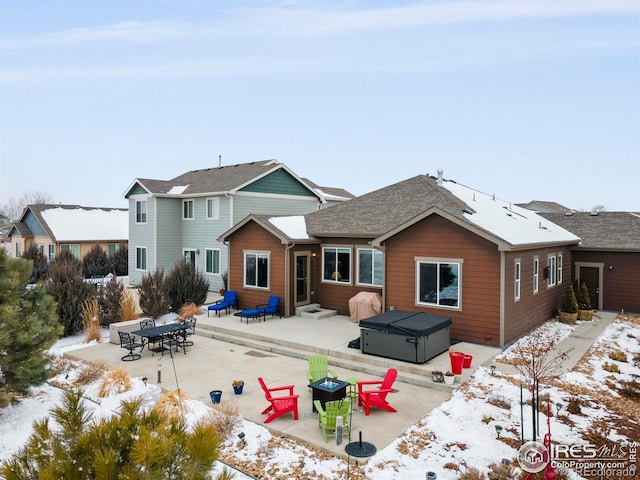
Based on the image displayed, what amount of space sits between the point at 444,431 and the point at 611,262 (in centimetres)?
1463

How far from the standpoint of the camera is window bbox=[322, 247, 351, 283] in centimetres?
1698

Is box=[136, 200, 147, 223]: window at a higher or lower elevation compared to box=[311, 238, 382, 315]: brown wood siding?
higher

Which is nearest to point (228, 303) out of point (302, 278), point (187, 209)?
point (302, 278)

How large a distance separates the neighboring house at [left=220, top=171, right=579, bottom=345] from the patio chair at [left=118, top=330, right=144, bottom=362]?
540 centimetres

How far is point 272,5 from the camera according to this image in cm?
1644

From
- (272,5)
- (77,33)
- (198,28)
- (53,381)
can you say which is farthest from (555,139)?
(53,381)

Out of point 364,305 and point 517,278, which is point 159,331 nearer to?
point 364,305

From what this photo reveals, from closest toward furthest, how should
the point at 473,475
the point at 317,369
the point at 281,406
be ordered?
1. the point at 473,475
2. the point at 281,406
3. the point at 317,369

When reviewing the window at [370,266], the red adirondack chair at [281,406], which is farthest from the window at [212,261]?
the red adirondack chair at [281,406]

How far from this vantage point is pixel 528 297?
14.3m

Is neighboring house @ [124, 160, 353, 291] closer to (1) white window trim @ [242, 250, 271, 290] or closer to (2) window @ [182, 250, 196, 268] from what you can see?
(2) window @ [182, 250, 196, 268]

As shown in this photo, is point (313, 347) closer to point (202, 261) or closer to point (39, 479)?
point (39, 479)

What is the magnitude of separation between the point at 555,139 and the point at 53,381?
2968 centimetres

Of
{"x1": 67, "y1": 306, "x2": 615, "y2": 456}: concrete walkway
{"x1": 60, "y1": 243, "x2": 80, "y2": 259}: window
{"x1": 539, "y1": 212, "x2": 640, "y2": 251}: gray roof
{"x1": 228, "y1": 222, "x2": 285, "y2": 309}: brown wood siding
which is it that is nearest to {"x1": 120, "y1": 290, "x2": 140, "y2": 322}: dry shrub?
{"x1": 67, "y1": 306, "x2": 615, "y2": 456}: concrete walkway
